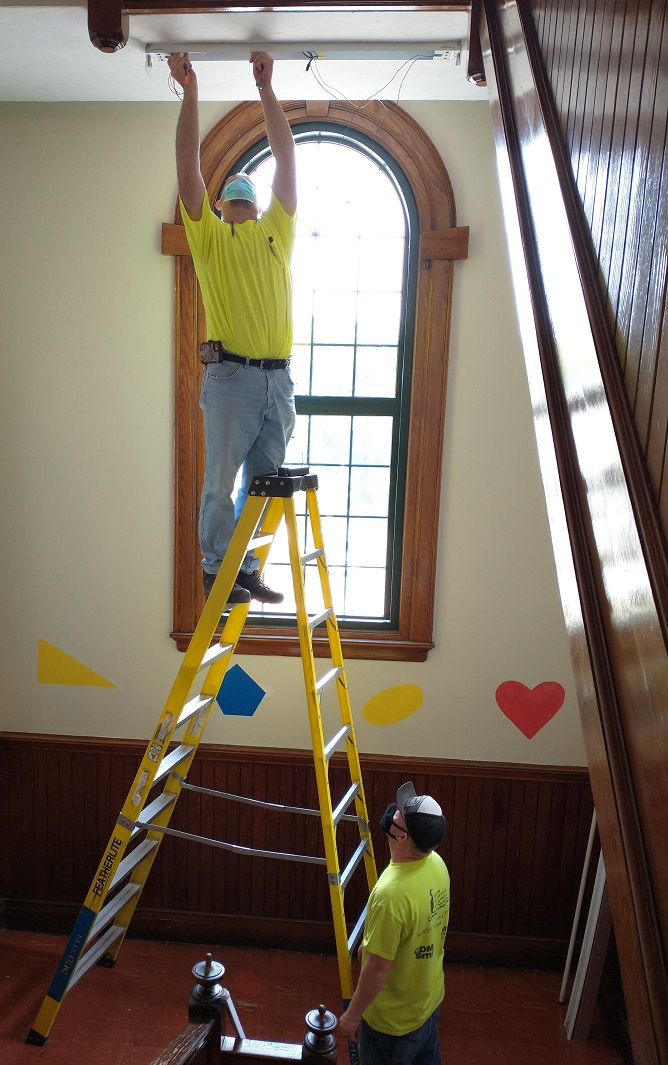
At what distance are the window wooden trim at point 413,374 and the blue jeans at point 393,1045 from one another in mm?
1483

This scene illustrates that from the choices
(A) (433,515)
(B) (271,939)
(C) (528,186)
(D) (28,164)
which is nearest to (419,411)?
(A) (433,515)

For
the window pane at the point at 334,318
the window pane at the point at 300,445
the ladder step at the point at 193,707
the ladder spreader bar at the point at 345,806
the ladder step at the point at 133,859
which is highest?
the window pane at the point at 334,318

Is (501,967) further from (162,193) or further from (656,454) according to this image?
(162,193)

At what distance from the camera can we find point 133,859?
277cm

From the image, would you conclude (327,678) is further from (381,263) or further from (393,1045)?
(381,263)

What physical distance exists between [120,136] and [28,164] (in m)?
0.41

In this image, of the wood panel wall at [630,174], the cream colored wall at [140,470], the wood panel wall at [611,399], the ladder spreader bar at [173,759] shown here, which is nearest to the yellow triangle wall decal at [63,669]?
the cream colored wall at [140,470]

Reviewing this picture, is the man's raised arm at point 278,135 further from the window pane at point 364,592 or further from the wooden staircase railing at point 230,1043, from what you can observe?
the wooden staircase railing at point 230,1043

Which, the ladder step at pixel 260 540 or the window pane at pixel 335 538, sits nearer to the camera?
the ladder step at pixel 260 540

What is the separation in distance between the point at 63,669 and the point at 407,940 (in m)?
2.08

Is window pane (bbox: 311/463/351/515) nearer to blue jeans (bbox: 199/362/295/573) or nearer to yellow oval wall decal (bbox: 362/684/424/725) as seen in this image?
yellow oval wall decal (bbox: 362/684/424/725)

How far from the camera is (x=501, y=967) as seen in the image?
142 inches

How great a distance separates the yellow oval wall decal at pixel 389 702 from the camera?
360cm

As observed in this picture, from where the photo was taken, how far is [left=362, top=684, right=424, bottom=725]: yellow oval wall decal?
3602mm
